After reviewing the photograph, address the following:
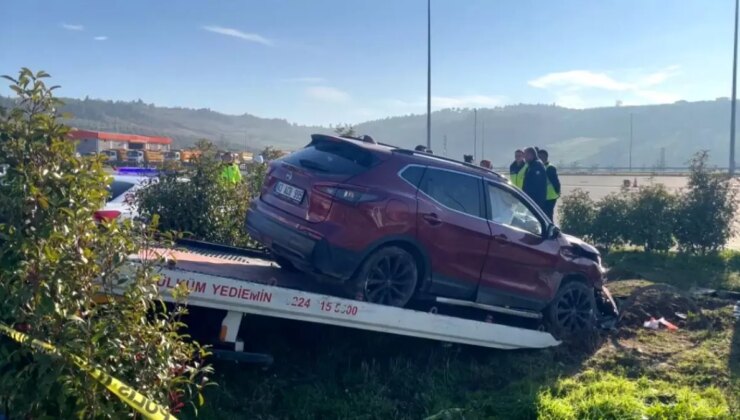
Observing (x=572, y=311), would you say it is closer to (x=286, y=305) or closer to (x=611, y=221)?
(x=286, y=305)

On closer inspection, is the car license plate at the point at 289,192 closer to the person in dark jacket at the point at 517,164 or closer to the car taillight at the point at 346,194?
the car taillight at the point at 346,194

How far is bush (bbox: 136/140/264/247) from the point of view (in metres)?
8.89

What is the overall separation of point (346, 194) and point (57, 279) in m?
3.34

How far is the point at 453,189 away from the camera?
21.7 ft

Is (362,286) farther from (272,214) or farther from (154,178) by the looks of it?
(154,178)

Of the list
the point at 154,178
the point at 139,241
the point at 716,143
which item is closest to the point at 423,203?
the point at 139,241

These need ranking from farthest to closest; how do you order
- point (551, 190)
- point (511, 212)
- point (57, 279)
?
point (551, 190), point (511, 212), point (57, 279)

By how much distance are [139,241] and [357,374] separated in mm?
3421

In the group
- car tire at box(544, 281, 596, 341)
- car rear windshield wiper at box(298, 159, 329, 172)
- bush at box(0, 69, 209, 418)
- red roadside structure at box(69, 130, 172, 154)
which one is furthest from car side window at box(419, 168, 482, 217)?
red roadside structure at box(69, 130, 172, 154)

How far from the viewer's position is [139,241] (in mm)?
3139

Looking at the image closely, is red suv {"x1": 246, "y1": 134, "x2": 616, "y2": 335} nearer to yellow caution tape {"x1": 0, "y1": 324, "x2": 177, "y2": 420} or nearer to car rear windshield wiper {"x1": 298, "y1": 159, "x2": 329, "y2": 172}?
car rear windshield wiper {"x1": 298, "y1": 159, "x2": 329, "y2": 172}

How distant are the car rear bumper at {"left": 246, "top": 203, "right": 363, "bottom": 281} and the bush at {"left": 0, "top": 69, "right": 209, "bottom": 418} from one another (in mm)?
2819

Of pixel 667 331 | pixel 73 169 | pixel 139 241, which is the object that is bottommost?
pixel 667 331

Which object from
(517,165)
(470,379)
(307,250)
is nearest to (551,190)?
(517,165)
